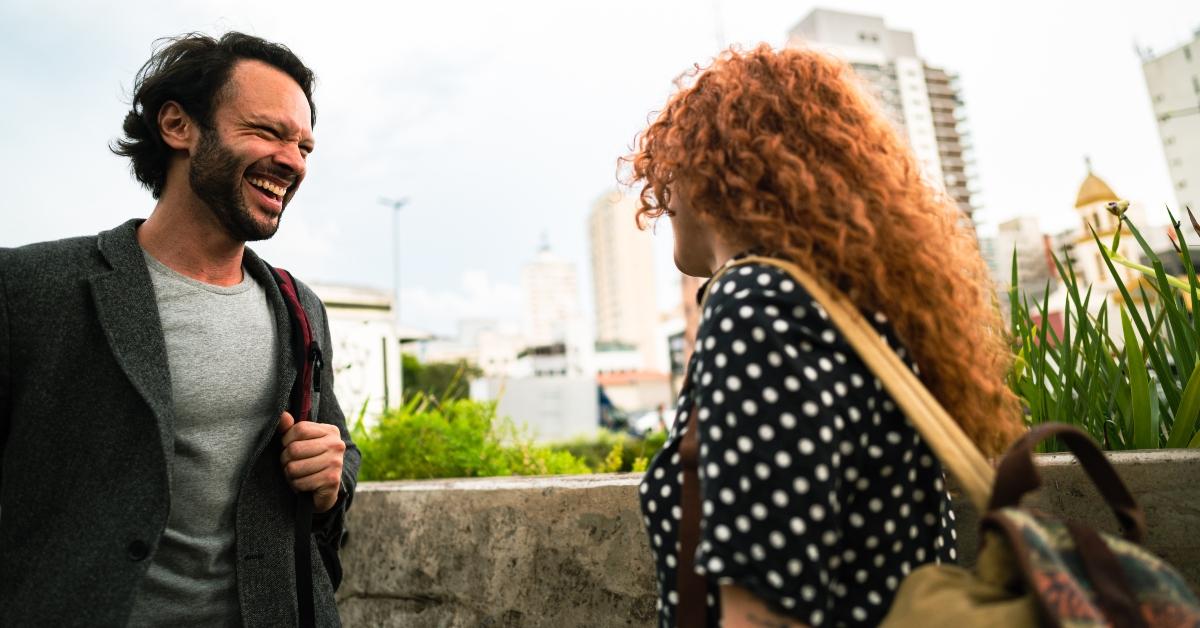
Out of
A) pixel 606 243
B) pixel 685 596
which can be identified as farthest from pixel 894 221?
pixel 606 243

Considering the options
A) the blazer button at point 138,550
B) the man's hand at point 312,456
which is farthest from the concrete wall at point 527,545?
the blazer button at point 138,550

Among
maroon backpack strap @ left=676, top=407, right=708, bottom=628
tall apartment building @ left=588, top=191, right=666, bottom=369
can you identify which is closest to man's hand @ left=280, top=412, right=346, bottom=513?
maroon backpack strap @ left=676, top=407, right=708, bottom=628

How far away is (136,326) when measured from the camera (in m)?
1.68

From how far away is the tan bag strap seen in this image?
1.03m

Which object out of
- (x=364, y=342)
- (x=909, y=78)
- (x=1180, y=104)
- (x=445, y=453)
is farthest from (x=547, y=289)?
(x=445, y=453)

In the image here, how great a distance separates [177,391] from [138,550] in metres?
0.38

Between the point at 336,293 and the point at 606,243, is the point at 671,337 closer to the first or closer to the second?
the point at 606,243

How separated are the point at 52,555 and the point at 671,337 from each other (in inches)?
3325

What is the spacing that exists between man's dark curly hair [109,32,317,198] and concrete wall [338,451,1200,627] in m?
1.49

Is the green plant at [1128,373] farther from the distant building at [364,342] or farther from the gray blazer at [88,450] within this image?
the distant building at [364,342]

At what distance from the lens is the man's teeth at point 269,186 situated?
2006 millimetres

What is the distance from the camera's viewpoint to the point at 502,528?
2611 millimetres

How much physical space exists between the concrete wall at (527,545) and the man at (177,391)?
26.0 inches

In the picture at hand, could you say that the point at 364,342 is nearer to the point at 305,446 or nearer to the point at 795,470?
the point at 305,446
